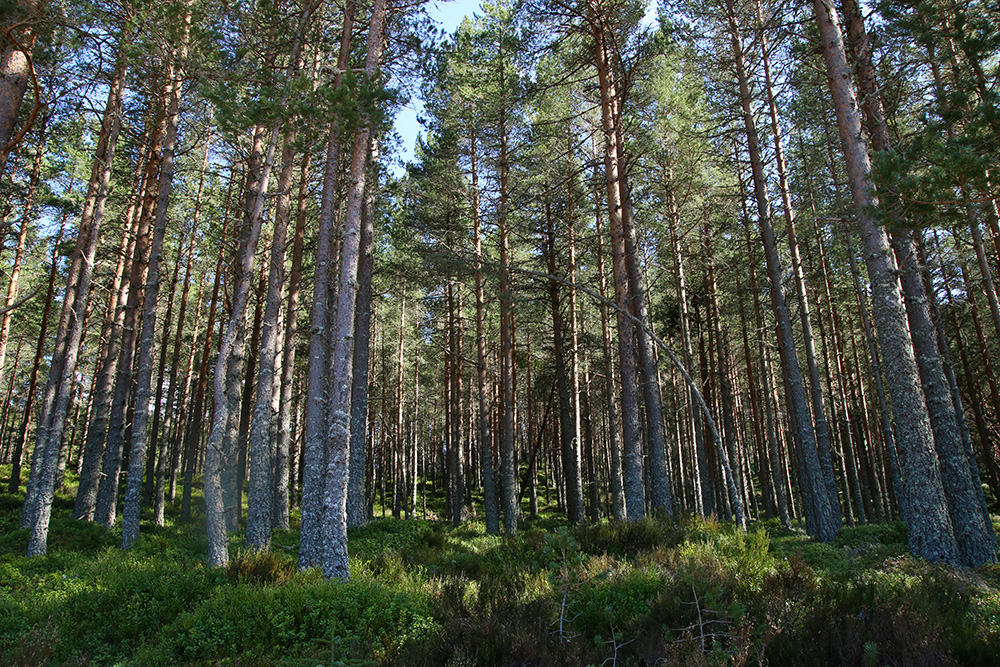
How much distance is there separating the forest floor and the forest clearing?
5 cm

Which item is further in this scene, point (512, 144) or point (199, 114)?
point (512, 144)

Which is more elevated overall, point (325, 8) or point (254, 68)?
point (325, 8)

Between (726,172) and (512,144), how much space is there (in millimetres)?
7045

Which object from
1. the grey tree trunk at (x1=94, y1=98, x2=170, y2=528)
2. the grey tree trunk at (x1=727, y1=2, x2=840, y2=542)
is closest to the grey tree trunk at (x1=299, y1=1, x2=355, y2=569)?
the grey tree trunk at (x1=94, y1=98, x2=170, y2=528)

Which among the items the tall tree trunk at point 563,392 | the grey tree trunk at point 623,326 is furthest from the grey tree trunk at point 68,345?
the tall tree trunk at point 563,392

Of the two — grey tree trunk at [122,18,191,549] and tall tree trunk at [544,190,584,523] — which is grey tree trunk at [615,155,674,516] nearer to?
tall tree trunk at [544,190,584,523]

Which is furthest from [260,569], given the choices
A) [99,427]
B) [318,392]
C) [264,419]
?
[99,427]

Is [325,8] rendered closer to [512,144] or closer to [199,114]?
[199,114]

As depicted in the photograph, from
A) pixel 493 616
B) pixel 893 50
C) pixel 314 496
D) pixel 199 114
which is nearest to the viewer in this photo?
pixel 493 616

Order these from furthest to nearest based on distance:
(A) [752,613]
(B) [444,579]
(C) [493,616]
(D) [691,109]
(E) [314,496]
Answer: (D) [691,109] < (E) [314,496] < (B) [444,579] < (C) [493,616] < (A) [752,613]

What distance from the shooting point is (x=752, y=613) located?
498cm

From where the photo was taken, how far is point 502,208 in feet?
54.2

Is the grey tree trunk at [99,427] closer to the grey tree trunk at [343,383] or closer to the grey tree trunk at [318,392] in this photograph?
the grey tree trunk at [318,392]

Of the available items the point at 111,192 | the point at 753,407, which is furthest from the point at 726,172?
the point at 111,192
